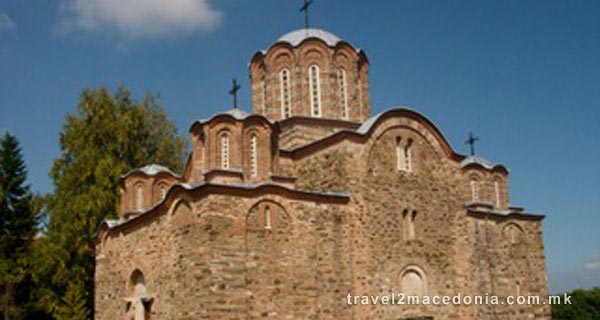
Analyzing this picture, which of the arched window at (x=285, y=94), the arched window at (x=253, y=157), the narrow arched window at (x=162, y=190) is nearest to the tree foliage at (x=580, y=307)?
the arched window at (x=285, y=94)

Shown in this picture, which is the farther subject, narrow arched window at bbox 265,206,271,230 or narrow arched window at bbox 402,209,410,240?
narrow arched window at bbox 402,209,410,240

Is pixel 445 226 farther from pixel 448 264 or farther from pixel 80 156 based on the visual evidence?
pixel 80 156

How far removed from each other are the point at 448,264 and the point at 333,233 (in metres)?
3.74

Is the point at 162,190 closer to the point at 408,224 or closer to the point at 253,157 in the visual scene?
the point at 253,157

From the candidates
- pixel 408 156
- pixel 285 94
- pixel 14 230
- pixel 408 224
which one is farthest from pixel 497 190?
pixel 14 230

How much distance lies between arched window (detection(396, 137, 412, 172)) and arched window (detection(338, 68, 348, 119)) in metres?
2.68

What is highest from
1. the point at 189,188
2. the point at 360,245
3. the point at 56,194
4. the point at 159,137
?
the point at 159,137

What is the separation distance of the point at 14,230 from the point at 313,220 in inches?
580

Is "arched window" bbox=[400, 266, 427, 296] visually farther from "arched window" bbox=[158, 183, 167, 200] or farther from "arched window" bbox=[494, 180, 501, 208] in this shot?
"arched window" bbox=[158, 183, 167, 200]

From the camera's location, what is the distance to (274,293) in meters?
13.1

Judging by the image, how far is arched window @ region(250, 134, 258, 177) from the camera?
584 inches

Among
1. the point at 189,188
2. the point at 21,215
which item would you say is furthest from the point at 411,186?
the point at 21,215

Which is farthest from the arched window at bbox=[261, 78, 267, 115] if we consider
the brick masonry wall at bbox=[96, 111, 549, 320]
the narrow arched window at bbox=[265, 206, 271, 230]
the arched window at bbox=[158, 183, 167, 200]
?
the narrow arched window at bbox=[265, 206, 271, 230]

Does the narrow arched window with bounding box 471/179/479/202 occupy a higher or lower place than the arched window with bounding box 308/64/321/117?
lower
